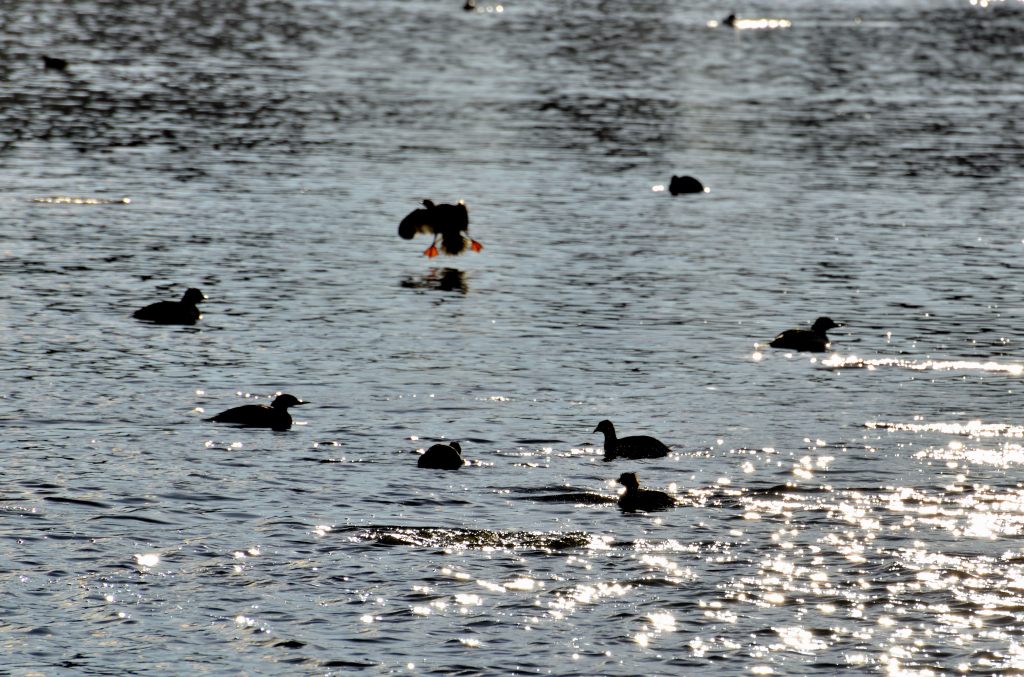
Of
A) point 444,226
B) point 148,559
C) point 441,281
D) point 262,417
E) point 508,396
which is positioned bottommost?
point 148,559

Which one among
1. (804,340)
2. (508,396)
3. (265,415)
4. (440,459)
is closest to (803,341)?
(804,340)

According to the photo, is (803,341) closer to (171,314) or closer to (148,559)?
(171,314)

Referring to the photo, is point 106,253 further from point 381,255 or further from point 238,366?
point 238,366

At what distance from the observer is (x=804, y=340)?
2562 cm

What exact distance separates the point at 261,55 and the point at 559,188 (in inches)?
1575

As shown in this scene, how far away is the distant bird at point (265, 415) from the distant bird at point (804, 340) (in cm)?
802

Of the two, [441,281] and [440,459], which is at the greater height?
[441,281]

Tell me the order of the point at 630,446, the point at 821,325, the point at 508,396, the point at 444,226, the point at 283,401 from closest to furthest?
the point at 630,446
the point at 283,401
the point at 508,396
the point at 821,325
the point at 444,226

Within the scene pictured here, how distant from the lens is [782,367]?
24.8 metres

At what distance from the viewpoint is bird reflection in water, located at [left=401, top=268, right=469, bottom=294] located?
3045cm

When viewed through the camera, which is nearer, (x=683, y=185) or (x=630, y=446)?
(x=630, y=446)

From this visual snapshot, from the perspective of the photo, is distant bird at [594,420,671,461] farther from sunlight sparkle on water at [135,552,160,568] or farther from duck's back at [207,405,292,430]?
sunlight sparkle on water at [135,552,160,568]

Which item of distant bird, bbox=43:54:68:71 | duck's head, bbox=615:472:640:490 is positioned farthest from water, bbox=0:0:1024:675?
distant bird, bbox=43:54:68:71

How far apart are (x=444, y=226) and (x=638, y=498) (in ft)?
48.3
